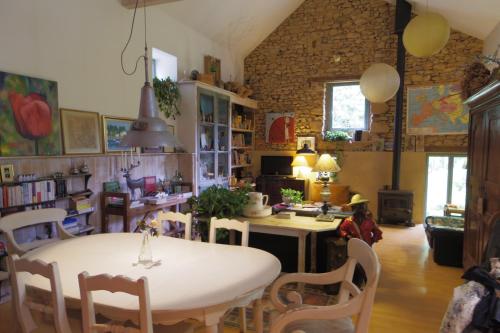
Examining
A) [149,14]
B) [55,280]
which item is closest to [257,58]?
[149,14]

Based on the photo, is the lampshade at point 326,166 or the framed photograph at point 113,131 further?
the lampshade at point 326,166

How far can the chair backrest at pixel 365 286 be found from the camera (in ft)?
4.41

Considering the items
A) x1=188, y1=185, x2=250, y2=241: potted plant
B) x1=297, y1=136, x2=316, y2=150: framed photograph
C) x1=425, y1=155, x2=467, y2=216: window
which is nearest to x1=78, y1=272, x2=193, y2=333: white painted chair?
x1=188, y1=185, x2=250, y2=241: potted plant

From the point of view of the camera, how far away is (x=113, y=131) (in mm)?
4105

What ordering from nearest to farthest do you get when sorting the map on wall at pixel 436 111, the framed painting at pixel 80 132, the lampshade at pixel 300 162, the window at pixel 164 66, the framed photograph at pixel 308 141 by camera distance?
the framed painting at pixel 80 132
the window at pixel 164 66
the map on wall at pixel 436 111
the lampshade at pixel 300 162
the framed photograph at pixel 308 141

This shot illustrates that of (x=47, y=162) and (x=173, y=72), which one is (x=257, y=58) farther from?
(x=47, y=162)

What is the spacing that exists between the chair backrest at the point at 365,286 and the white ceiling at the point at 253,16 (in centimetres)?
432

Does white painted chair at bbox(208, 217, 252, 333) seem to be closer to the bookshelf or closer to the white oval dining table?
the white oval dining table

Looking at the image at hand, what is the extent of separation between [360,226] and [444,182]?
162 inches

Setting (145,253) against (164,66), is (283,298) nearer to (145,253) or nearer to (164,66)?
(145,253)

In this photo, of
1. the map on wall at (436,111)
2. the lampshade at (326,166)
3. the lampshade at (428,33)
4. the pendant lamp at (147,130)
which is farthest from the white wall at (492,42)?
A: the pendant lamp at (147,130)

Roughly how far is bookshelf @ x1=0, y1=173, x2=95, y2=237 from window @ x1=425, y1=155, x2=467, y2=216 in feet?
19.3

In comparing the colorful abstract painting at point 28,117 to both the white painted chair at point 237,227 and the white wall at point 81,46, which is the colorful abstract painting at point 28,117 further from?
the white painted chair at point 237,227

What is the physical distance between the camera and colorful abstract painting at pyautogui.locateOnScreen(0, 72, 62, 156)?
118 inches
